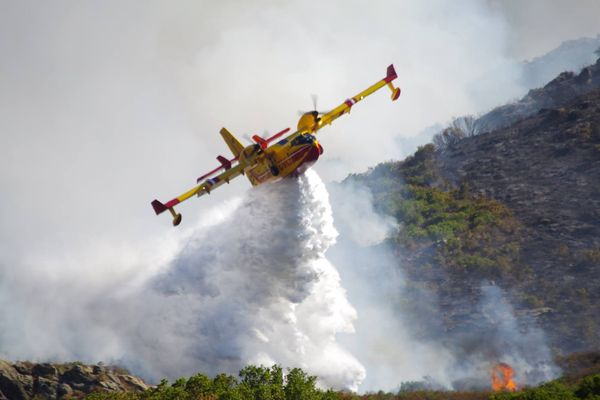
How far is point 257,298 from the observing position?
4381cm

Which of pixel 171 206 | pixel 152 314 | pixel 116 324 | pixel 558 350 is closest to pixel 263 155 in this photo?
pixel 171 206

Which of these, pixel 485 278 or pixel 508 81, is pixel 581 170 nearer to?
pixel 485 278

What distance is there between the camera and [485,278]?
6531 cm

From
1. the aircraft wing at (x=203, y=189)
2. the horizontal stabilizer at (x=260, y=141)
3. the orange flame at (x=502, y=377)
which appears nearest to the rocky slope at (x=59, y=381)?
the aircraft wing at (x=203, y=189)

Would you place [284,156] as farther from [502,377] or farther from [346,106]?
[502,377]

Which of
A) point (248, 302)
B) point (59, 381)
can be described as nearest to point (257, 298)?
Result: point (248, 302)

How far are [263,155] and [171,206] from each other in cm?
630

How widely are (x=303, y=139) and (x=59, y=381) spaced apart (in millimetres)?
23227

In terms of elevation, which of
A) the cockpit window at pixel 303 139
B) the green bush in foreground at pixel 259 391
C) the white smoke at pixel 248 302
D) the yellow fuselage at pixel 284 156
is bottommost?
the green bush in foreground at pixel 259 391

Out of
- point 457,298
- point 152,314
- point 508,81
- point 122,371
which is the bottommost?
point 122,371

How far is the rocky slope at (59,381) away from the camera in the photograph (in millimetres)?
45250

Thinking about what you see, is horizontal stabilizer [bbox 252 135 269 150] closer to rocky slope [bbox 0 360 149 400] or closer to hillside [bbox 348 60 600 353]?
rocky slope [bbox 0 360 149 400]

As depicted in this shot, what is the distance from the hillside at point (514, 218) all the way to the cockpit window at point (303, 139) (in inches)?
1050

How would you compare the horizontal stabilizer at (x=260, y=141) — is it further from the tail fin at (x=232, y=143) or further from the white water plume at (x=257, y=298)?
the tail fin at (x=232, y=143)
